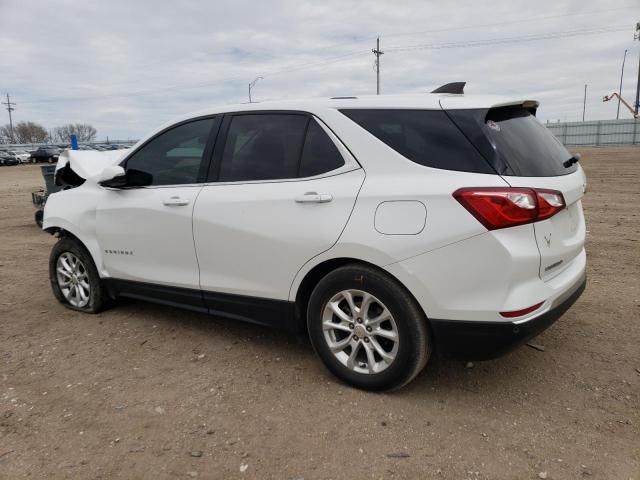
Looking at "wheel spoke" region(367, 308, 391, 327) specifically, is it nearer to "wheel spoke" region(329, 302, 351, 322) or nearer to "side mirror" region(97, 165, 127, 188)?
"wheel spoke" region(329, 302, 351, 322)

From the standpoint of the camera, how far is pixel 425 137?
281 cm

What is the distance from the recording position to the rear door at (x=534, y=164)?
2.62 meters

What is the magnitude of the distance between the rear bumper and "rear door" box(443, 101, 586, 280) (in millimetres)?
254

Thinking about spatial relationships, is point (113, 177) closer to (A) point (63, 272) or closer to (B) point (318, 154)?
(A) point (63, 272)

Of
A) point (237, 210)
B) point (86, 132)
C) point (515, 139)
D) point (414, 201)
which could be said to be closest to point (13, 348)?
point (237, 210)

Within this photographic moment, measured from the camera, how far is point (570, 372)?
3234 mm

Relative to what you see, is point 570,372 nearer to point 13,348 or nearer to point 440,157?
point 440,157

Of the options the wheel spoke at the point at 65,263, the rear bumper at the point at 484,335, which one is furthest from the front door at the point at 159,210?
the rear bumper at the point at 484,335

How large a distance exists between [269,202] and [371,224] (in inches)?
29.2

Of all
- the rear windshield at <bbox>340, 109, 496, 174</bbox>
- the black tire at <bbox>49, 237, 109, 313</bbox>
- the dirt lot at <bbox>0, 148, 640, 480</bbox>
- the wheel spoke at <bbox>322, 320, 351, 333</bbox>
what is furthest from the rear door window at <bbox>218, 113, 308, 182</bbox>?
the black tire at <bbox>49, 237, 109, 313</bbox>

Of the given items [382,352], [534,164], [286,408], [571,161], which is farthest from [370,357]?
[571,161]

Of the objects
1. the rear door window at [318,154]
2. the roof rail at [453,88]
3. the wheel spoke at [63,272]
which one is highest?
the roof rail at [453,88]

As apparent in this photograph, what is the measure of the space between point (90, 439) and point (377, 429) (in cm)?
152

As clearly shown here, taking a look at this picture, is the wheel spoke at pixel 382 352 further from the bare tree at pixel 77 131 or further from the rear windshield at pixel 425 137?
the bare tree at pixel 77 131
